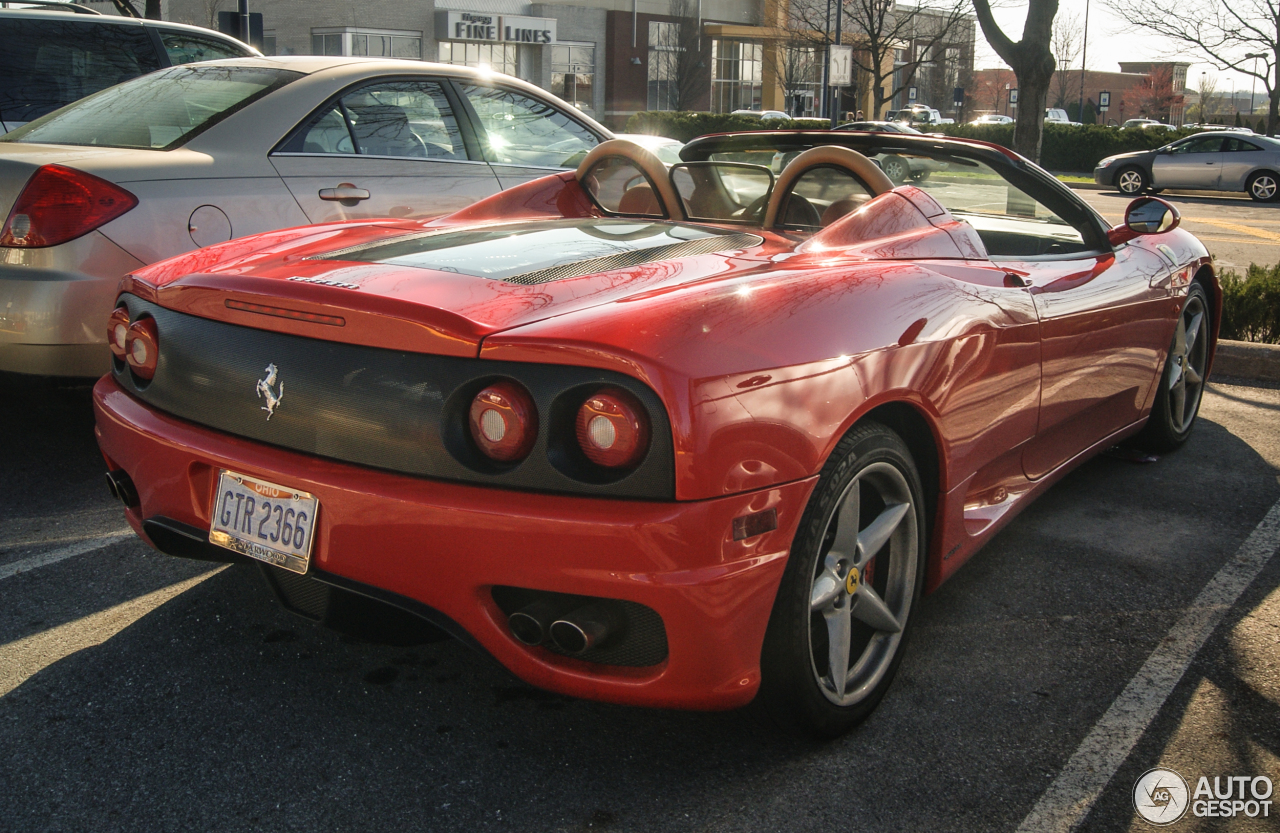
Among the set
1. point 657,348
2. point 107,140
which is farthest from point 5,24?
point 657,348

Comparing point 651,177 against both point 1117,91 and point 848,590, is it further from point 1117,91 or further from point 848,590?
point 1117,91

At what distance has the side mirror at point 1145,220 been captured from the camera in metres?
3.88

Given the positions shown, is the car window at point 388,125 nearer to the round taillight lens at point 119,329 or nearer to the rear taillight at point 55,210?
the rear taillight at point 55,210

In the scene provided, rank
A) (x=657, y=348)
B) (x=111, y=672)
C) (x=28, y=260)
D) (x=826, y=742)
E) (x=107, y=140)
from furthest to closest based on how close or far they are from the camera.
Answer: (x=107, y=140)
(x=28, y=260)
(x=111, y=672)
(x=826, y=742)
(x=657, y=348)

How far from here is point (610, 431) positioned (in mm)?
1933

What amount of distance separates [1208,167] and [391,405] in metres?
24.3

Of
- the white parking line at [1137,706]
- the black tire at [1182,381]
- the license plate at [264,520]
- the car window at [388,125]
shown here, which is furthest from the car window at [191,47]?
the white parking line at [1137,706]

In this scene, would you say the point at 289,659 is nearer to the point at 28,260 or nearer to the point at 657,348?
the point at 657,348

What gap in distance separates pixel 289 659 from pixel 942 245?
6.37 ft

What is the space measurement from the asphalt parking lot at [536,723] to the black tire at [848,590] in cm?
11

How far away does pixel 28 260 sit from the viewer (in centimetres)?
379

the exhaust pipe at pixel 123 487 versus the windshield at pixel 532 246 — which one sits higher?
the windshield at pixel 532 246

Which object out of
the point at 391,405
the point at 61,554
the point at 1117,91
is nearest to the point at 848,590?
the point at 391,405

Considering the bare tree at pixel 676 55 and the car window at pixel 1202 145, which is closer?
the car window at pixel 1202 145
